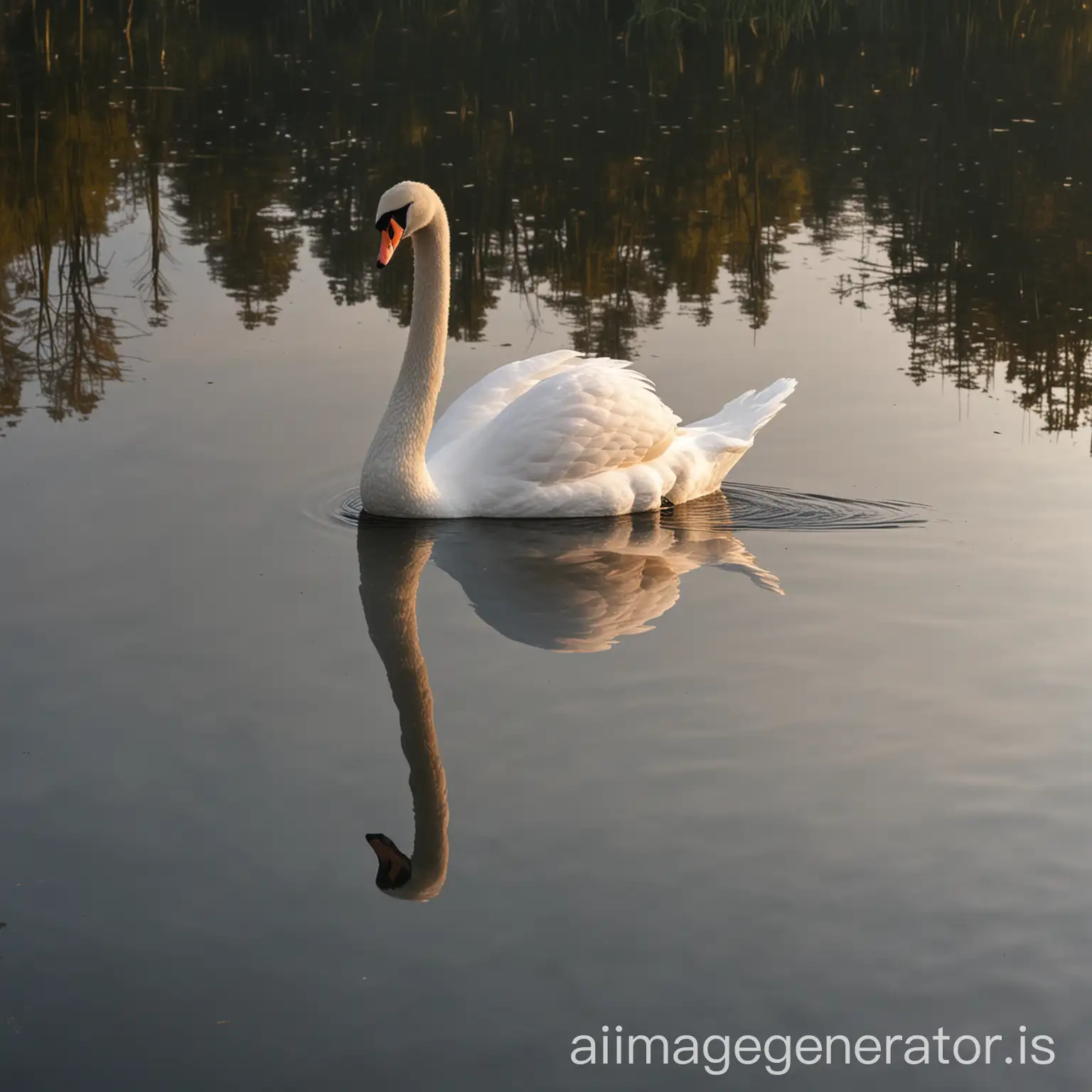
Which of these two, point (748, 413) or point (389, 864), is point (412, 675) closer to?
point (389, 864)

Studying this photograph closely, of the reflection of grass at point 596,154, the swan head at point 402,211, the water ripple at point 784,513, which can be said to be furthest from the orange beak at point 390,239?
the reflection of grass at point 596,154

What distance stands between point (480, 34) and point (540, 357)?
16.7 meters

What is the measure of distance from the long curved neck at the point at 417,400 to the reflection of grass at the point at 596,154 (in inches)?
97.4

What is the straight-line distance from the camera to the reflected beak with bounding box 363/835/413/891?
17.5ft

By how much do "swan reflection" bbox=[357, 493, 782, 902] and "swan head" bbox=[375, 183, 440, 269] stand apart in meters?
1.35

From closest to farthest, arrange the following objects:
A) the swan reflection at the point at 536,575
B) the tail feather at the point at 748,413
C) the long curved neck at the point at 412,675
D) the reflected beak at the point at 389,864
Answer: the reflected beak at the point at 389,864 → the long curved neck at the point at 412,675 → the swan reflection at the point at 536,575 → the tail feather at the point at 748,413

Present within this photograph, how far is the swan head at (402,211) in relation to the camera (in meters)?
8.49

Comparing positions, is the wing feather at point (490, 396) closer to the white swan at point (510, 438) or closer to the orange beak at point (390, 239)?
the white swan at point (510, 438)

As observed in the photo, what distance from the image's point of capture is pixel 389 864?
5.44 metres

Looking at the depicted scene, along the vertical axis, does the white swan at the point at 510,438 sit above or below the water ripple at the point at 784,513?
above

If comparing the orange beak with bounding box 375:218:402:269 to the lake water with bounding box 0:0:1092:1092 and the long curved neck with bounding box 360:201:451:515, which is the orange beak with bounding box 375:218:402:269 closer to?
the long curved neck with bounding box 360:201:451:515

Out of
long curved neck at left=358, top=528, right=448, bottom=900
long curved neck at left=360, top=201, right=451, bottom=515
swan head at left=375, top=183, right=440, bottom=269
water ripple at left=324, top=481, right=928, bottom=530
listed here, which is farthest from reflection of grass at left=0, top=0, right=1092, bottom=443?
long curved neck at left=358, top=528, right=448, bottom=900

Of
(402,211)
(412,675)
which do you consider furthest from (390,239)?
(412,675)

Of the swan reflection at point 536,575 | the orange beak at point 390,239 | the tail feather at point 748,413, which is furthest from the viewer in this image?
the tail feather at point 748,413
